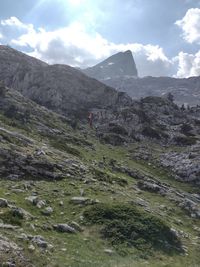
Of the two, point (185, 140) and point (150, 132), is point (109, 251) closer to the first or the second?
point (185, 140)

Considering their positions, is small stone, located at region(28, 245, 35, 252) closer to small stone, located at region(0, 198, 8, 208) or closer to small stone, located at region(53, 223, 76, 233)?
small stone, located at region(53, 223, 76, 233)

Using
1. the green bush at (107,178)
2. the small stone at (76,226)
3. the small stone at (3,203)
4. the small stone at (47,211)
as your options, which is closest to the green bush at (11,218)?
the small stone at (3,203)

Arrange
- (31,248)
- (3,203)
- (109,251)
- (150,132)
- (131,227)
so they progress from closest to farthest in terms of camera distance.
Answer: (31,248) < (109,251) < (3,203) < (131,227) < (150,132)

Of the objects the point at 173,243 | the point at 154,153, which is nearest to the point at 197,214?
the point at 173,243

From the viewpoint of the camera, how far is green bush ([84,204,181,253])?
3012 centimetres

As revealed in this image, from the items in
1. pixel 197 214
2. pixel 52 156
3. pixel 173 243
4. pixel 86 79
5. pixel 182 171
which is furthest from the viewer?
pixel 86 79

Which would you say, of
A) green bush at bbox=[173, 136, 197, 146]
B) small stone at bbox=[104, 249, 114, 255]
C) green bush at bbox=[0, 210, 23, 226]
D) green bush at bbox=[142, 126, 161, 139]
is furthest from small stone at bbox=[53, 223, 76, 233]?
green bush at bbox=[142, 126, 161, 139]

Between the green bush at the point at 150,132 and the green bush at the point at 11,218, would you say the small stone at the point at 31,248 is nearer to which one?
the green bush at the point at 11,218

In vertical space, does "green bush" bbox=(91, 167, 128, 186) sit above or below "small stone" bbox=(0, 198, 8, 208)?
above

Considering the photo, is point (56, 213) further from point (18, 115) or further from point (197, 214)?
point (18, 115)

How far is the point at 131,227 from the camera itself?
105 ft

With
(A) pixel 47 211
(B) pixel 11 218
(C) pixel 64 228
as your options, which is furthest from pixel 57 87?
(B) pixel 11 218

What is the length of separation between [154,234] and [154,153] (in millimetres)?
54347

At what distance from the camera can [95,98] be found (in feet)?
472
